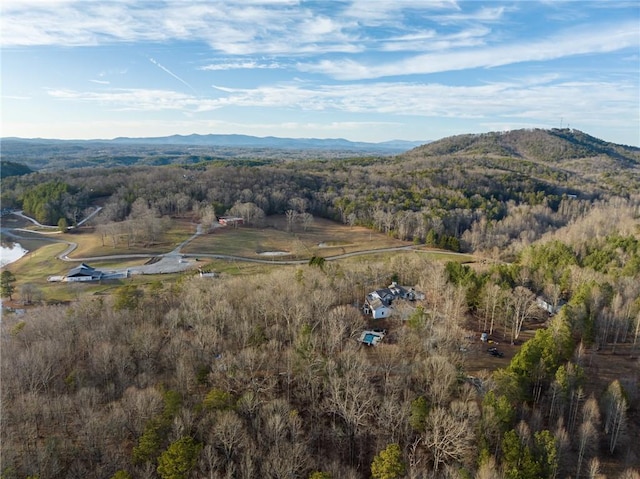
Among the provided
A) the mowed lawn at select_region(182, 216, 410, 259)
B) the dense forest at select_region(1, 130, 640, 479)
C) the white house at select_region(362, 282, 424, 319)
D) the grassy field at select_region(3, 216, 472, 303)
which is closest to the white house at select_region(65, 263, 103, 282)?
the grassy field at select_region(3, 216, 472, 303)

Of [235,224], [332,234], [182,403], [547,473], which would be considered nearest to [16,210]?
[235,224]

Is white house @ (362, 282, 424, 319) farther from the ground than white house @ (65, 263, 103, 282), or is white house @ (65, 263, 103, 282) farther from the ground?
white house @ (362, 282, 424, 319)

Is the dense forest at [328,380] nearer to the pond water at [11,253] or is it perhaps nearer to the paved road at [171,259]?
the paved road at [171,259]

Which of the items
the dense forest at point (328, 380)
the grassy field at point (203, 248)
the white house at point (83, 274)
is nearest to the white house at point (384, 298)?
the dense forest at point (328, 380)

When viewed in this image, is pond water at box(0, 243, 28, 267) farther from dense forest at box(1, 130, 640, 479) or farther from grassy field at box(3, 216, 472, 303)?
dense forest at box(1, 130, 640, 479)

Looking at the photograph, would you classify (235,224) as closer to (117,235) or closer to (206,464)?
(117,235)
